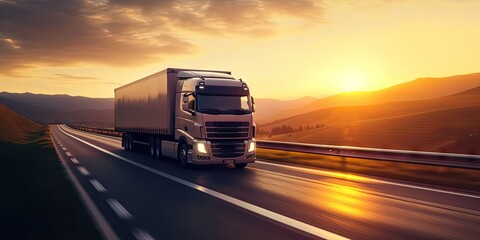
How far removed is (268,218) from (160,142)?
13.1 metres

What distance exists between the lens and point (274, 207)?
8.50 meters

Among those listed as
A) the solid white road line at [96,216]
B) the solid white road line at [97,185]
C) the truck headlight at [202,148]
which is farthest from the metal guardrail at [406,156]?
the solid white road line at [96,216]

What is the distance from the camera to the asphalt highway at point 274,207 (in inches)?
257

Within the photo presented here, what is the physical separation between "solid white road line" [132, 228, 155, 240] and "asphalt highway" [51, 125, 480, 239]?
1 cm

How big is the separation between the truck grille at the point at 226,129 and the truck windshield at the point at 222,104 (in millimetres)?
426

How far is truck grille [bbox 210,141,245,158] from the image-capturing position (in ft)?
50.7

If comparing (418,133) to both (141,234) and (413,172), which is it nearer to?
(413,172)

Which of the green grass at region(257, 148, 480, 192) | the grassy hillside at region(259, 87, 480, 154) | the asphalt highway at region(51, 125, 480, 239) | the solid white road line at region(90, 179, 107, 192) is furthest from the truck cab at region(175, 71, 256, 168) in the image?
the grassy hillside at region(259, 87, 480, 154)

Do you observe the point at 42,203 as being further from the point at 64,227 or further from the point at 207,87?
the point at 207,87

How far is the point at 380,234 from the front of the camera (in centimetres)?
629

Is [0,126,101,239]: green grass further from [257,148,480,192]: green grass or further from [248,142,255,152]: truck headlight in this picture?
[257,148,480,192]: green grass

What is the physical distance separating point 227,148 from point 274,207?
7.25m

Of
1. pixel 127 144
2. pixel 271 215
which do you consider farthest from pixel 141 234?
pixel 127 144

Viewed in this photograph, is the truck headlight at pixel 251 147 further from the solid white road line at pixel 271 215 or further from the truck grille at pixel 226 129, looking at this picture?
the solid white road line at pixel 271 215
